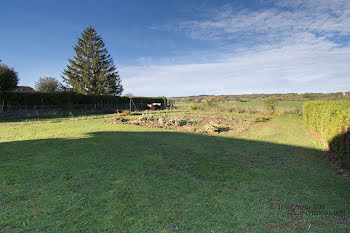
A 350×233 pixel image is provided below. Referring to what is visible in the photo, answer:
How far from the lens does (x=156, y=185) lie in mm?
3318

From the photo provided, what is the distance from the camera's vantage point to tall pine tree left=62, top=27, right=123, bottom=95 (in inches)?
1299

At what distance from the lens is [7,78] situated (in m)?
21.0

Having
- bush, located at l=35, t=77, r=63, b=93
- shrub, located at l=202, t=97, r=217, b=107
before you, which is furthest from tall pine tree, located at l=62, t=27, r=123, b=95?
shrub, located at l=202, t=97, r=217, b=107

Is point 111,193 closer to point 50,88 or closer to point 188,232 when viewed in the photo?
point 188,232

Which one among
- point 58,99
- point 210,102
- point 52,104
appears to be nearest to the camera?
point 52,104

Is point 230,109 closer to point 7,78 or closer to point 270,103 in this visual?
point 270,103

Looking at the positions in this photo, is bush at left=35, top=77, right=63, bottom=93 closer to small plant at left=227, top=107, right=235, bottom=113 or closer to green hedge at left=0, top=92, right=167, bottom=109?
green hedge at left=0, top=92, right=167, bottom=109

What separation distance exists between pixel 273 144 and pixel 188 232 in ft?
19.4

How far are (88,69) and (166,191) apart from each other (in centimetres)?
3518

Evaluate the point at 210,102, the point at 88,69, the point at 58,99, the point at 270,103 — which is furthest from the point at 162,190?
the point at 88,69

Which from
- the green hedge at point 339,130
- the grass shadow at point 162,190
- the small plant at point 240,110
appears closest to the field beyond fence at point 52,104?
the grass shadow at point 162,190

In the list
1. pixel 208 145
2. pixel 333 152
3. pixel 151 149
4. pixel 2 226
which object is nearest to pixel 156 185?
pixel 2 226

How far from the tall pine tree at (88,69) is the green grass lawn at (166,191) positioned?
1183 inches

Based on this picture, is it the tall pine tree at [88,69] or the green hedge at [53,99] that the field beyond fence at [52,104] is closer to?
the green hedge at [53,99]
